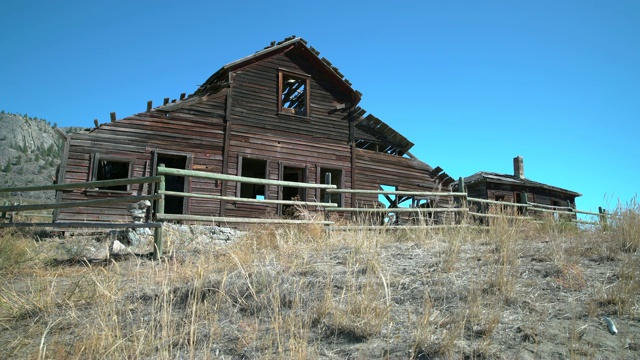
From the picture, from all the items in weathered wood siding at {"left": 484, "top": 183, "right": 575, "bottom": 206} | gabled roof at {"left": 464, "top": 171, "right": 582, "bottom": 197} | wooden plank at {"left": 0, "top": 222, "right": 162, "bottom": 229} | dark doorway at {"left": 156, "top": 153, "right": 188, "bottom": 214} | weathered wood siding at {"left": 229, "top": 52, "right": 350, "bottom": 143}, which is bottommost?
wooden plank at {"left": 0, "top": 222, "right": 162, "bottom": 229}

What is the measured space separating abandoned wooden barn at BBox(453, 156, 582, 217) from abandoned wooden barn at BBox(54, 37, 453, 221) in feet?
28.1

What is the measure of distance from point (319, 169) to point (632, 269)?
41.9 feet

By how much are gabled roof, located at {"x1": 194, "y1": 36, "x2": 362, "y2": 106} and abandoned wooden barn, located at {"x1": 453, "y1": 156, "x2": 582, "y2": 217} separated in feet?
38.9

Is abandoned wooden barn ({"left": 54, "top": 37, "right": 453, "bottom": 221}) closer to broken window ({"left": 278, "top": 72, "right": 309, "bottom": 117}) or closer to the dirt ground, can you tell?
broken window ({"left": 278, "top": 72, "right": 309, "bottom": 117})

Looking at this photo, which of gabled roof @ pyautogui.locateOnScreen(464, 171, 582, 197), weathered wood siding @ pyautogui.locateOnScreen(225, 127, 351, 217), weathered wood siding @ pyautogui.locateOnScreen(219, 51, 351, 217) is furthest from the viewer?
gabled roof @ pyautogui.locateOnScreen(464, 171, 582, 197)

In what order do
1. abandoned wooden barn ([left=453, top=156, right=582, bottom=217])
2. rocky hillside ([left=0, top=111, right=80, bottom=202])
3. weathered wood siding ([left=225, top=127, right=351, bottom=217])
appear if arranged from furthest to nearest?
rocky hillside ([left=0, top=111, right=80, bottom=202]) → abandoned wooden barn ([left=453, top=156, right=582, bottom=217]) → weathered wood siding ([left=225, top=127, right=351, bottom=217])

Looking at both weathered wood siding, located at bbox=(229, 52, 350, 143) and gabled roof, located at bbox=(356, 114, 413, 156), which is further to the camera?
gabled roof, located at bbox=(356, 114, 413, 156)

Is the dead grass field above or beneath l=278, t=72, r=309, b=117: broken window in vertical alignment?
beneath

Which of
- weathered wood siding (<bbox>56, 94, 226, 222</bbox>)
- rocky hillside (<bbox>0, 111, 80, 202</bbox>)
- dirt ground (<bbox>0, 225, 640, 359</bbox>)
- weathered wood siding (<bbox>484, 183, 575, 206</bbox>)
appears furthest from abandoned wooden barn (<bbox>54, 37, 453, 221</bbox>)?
rocky hillside (<bbox>0, 111, 80, 202</bbox>)

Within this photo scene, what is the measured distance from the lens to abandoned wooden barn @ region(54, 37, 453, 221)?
1334cm

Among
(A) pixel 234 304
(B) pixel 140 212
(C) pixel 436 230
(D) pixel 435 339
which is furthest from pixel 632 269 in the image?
(B) pixel 140 212

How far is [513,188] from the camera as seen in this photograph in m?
27.0

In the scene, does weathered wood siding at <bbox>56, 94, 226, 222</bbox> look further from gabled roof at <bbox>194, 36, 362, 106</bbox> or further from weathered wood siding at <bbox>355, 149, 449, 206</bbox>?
weathered wood siding at <bbox>355, 149, 449, 206</bbox>

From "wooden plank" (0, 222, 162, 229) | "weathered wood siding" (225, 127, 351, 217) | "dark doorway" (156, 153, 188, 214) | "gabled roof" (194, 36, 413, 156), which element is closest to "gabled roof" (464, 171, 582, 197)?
"gabled roof" (194, 36, 413, 156)
